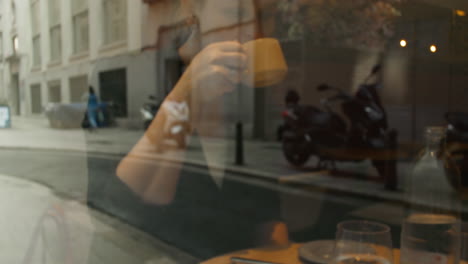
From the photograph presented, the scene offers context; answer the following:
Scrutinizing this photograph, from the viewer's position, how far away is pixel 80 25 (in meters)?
1.02

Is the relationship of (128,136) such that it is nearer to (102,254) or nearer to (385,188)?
(102,254)

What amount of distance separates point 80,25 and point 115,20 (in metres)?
0.10

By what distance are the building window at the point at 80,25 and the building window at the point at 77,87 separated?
0.07m

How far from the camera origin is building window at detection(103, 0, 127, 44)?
99 centimetres

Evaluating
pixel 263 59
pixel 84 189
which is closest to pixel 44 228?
pixel 84 189

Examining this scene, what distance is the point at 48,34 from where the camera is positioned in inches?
42.4

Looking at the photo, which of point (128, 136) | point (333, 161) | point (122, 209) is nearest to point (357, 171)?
point (333, 161)

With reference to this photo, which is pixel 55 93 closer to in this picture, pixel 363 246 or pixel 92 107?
pixel 92 107

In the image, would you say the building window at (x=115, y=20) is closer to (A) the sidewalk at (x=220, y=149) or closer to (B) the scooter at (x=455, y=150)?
(A) the sidewalk at (x=220, y=149)

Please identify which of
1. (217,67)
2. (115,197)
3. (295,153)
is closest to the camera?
(217,67)

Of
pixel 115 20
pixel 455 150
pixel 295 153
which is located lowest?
pixel 295 153

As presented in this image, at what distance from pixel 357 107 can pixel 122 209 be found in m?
3.62

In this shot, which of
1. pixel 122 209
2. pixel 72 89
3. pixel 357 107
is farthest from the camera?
pixel 357 107

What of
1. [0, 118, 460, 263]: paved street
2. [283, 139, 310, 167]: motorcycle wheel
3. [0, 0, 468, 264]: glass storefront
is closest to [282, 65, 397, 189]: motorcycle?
[283, 139, 310, 167]: motorcycle wheel
